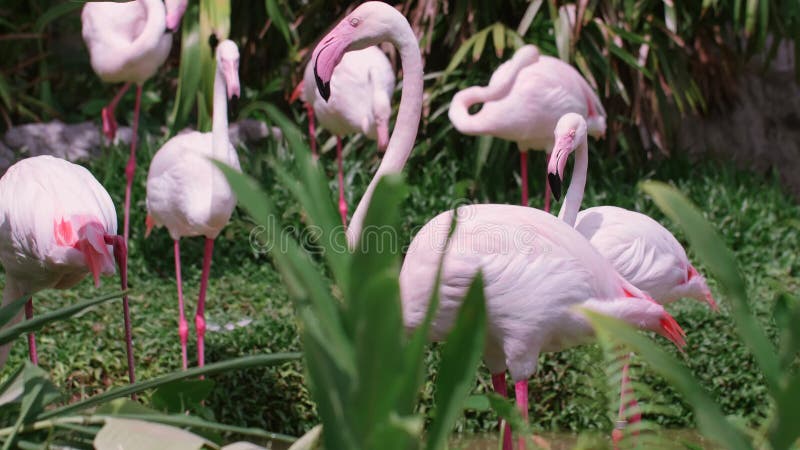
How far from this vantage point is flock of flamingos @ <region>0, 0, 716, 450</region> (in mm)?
2967

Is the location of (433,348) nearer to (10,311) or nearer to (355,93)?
(355,93)

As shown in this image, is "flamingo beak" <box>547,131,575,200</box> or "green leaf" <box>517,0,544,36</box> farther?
"green leaf" <box>517,0,544,36</box>

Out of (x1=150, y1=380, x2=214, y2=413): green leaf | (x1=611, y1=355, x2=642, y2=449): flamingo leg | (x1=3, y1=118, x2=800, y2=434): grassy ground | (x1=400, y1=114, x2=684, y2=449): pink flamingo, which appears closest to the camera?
(x1=611, y1=355, x2=642, y2=449): flamingo leg

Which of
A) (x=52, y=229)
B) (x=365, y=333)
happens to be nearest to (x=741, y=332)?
(x=365, y=333)

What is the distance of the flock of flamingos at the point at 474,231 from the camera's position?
297 cm

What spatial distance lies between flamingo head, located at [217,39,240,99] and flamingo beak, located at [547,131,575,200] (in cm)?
148

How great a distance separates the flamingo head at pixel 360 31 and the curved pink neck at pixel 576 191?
2.89 ft

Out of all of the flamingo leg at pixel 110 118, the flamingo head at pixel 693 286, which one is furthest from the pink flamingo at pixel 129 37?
the flamingo head at pixel 693 286

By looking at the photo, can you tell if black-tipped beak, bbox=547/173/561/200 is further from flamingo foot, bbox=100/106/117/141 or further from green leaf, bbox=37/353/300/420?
flamingo foot, bbox=100/106/117/141

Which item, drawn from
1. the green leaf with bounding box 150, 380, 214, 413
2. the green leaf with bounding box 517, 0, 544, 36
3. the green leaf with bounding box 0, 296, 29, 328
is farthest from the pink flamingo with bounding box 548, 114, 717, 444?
the green leaf with bounding box 517, 0, 544, 36

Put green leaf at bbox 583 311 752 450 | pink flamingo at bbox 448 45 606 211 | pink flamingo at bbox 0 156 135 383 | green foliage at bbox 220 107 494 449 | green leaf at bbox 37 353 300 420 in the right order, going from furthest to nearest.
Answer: pink flamingo at bbox 448 45 606 211
pink flamingo at bbox 0 156 135 383
green leaf at bbox 37 353 300 420
green leaf at bbox 583 311 752 450
green foliage at bbox 220 107 494 449

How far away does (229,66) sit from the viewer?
15.2ft

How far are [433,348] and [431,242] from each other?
1.32 m

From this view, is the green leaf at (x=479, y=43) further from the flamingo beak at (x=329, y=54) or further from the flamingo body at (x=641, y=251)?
the flamingo beak at (x=329, y=54)
